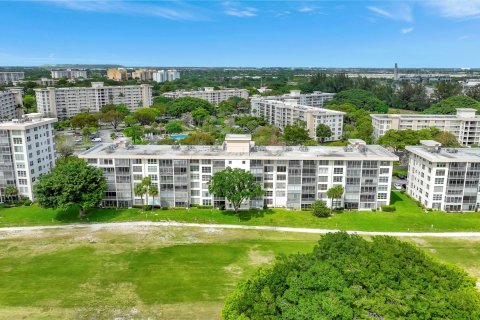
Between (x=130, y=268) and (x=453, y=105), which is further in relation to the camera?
(x=453, y=105)

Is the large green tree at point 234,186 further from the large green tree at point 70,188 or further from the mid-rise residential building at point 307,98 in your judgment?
the mid-rise residential building at point 307,98

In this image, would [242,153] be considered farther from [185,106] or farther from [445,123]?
[185,106]

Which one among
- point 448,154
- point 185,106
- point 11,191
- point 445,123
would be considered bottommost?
point 11,191

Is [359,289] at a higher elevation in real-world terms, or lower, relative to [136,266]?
higher

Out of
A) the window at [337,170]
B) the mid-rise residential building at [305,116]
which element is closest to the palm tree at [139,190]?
the window at [337,170]

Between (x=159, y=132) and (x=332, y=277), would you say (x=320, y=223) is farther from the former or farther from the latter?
(x=159, y=132)

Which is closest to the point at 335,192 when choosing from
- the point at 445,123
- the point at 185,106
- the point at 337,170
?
the point at 337,170

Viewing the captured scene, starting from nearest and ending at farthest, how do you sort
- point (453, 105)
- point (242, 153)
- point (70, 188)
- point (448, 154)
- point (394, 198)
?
1. point (70, 188)
2. point (242, 153)
3. point (448, 154)
4. point (394, 198)
5. point (453, 105)

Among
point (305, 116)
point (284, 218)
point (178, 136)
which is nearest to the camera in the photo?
point (284, 218)
